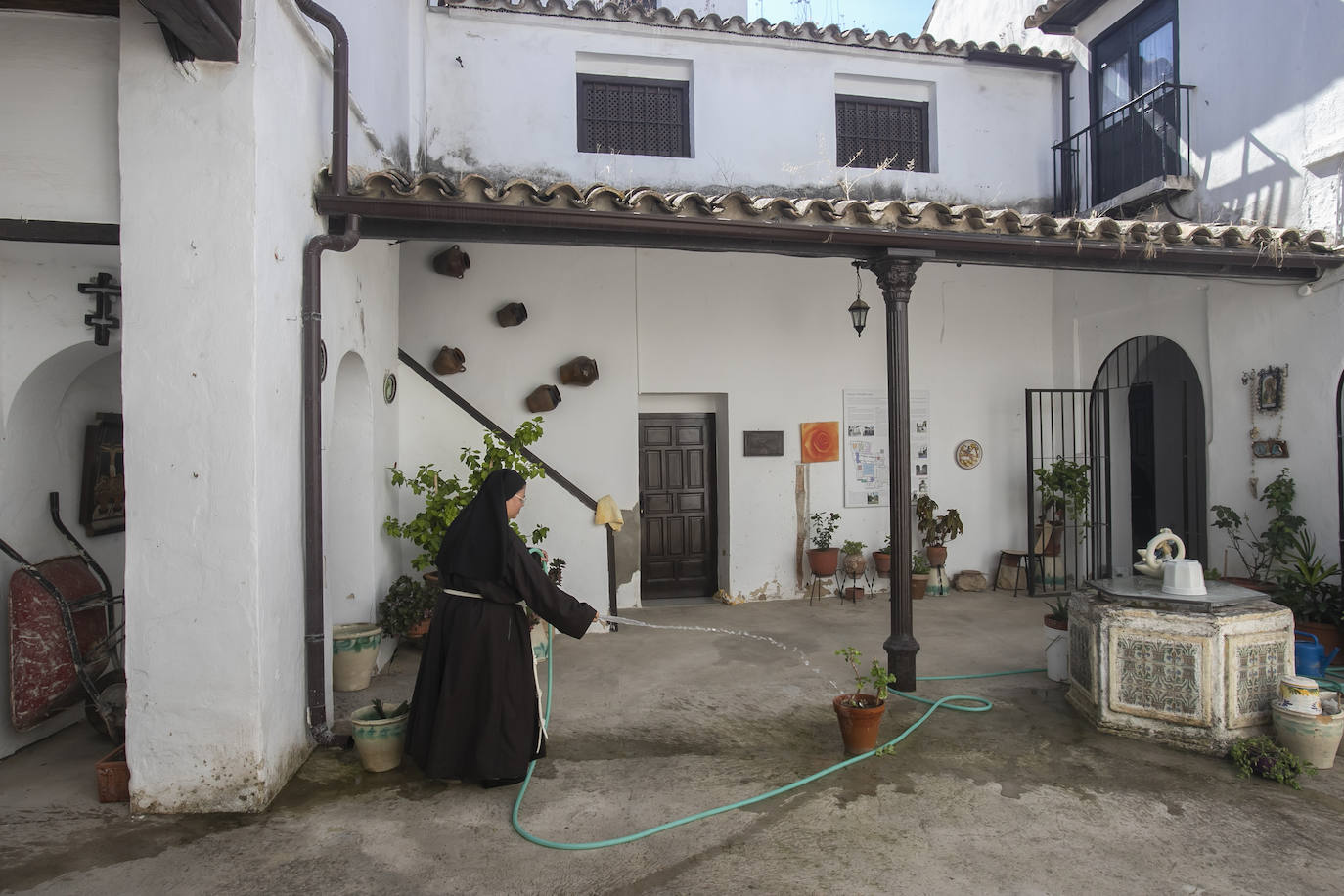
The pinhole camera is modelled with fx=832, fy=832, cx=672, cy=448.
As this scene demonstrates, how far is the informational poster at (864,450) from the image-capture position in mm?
9023

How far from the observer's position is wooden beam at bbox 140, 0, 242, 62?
127 inches

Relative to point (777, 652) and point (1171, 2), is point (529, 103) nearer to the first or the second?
point (777, 652)

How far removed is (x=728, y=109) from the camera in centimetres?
861

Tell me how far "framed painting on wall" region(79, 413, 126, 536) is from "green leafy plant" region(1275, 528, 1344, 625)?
8062 mm

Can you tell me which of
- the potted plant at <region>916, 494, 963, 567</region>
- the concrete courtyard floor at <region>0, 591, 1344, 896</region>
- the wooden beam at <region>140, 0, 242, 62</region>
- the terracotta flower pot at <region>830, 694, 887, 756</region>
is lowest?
the concrete courtyard floor at <region>0, 591, 1344, 896</region>

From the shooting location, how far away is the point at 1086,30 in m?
9.12

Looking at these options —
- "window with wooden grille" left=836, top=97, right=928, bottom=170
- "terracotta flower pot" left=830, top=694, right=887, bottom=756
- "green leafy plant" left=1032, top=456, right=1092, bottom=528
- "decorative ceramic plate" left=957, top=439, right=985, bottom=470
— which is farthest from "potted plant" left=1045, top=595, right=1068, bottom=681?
"window with wooden grille" left=836, top=97, right=928, bottom=170

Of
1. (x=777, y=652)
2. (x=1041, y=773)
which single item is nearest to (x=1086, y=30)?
(x=777, y=652)

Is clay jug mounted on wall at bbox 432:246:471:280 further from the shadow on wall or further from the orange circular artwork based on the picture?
the orange circular artwork

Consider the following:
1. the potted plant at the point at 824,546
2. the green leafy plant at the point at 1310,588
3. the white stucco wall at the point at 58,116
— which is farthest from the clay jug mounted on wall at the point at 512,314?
the green leafy plant at the point at 1310,588

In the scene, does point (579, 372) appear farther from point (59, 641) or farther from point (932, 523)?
point (59, 641)

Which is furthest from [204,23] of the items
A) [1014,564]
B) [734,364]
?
[1014,564]

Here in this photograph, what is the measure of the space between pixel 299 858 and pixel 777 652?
404 cm

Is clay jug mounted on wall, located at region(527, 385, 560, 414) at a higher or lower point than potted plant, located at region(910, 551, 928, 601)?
higher
